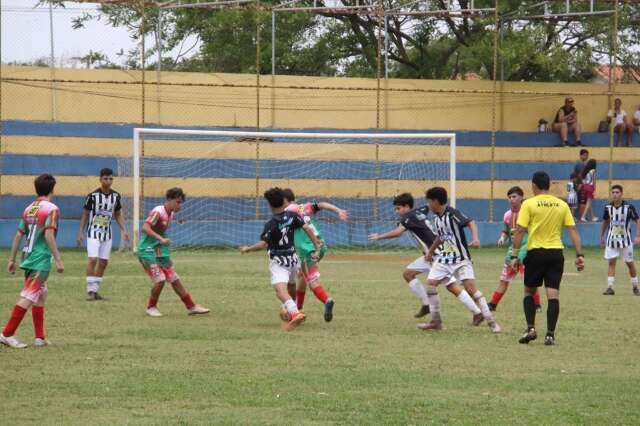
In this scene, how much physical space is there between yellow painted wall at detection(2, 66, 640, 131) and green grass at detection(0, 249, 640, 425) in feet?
53.9

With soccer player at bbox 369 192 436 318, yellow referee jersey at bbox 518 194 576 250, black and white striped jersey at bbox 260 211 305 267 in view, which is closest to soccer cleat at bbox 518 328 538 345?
yellow referee jersey at bbox 518 194 576 250

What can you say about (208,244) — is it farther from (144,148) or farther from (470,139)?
(470,139)

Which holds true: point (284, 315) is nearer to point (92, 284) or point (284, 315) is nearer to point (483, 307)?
point (483, 307)

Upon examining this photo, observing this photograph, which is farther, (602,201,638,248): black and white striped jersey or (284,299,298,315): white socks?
(602,201,638,248): black and white striped jersey

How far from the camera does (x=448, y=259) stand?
15.3 metres

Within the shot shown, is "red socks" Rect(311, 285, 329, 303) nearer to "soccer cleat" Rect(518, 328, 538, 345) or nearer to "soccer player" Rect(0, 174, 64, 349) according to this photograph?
"soccer cleat" Rect(518, 328, 538, 345)

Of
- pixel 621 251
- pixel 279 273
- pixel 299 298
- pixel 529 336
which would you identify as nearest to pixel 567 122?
pixel 621 251

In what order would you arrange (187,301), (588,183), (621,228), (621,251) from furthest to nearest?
(588,183)
(621,251)
(621,228)
(187,301)

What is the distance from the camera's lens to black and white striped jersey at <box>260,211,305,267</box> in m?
15.1

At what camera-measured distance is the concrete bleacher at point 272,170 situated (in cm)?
3281

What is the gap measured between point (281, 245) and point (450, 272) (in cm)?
215

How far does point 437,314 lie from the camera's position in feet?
50.0

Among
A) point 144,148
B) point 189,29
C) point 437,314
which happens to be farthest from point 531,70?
point 437,314

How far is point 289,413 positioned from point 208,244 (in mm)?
22642
